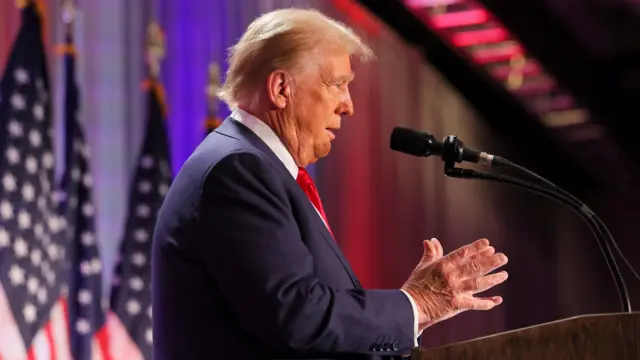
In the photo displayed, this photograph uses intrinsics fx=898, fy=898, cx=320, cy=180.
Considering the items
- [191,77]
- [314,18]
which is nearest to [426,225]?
[191,77]

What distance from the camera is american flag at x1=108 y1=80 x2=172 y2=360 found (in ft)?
12.3

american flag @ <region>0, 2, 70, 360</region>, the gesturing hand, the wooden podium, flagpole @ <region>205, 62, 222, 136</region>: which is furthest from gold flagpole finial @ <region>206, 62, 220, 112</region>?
the wooden podium

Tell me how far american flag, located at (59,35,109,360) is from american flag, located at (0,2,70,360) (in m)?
0.05

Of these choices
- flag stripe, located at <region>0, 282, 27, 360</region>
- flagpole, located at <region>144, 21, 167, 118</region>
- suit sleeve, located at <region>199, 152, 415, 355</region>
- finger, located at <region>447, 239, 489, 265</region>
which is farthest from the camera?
flagpole, located at <region>144, 21, 167, 118</region>

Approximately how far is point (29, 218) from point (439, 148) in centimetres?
212

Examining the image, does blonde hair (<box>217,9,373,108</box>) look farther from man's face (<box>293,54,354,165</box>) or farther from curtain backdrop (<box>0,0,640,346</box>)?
curtain backdrop (<box>0,0,640,346</box>)

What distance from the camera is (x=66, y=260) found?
3.53 metres

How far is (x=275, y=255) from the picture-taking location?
4.74ft

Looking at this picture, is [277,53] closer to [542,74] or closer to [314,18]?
[314,18]

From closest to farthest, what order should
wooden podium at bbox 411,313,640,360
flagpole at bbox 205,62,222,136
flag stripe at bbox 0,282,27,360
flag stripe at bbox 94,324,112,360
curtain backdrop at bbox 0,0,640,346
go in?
wooden podium at bbox 411,313,640,360, flag stripe at bbox 0,282,27,360, flag stripe at bbox 94,324,112,360, curtain backdrop at bbox 0,0,640,346, flagpole at bbox 205,62,222,136

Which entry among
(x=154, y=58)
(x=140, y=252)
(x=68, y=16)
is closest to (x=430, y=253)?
(x=140, y=252)

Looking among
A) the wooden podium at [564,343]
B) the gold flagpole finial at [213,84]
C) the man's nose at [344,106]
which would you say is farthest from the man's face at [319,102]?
the gold flagpole finial at [213,84]

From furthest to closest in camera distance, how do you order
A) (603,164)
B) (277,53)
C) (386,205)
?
(603,164) → (386,205) → (277,53)

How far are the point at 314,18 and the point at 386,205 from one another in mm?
3779
